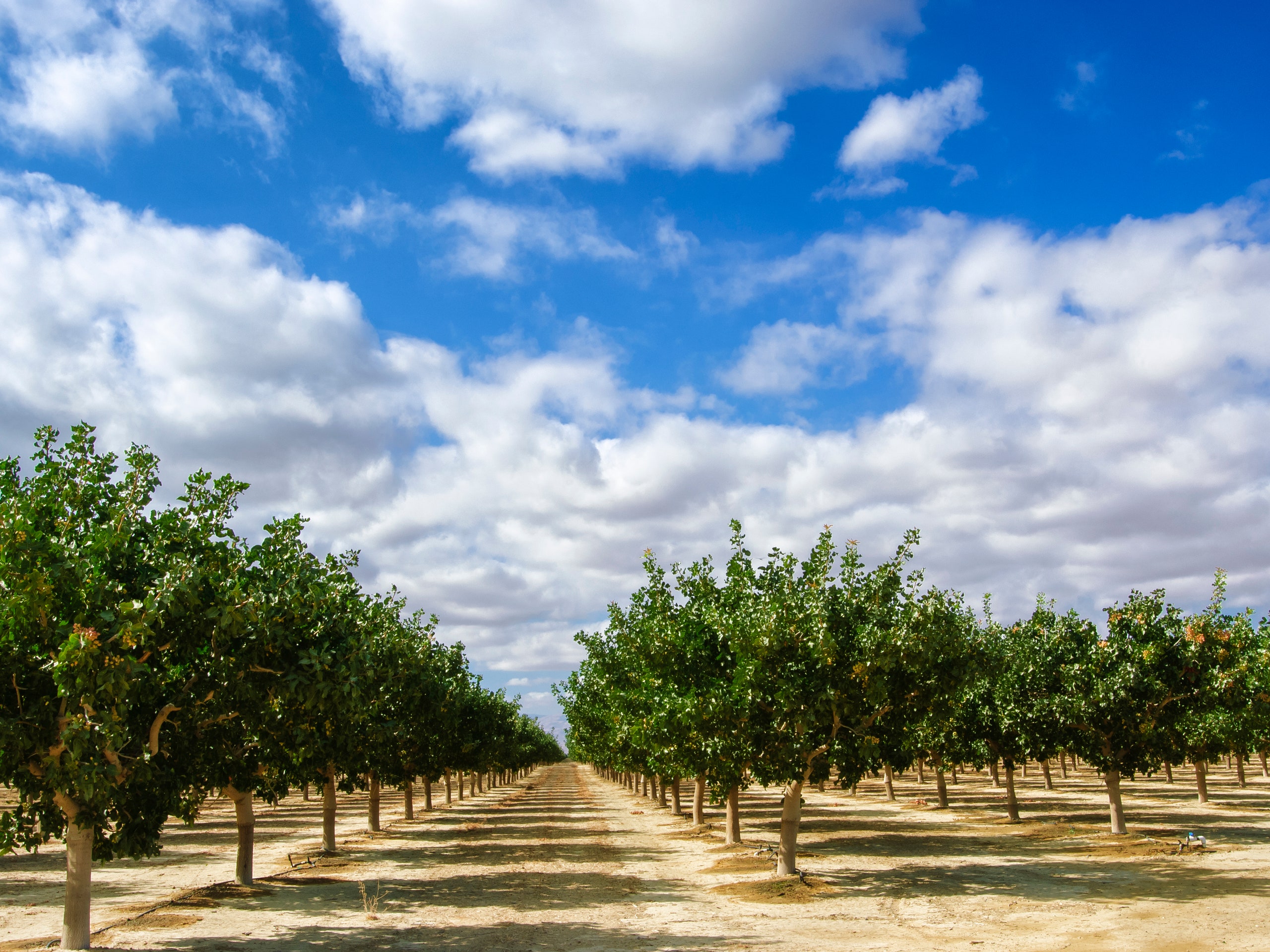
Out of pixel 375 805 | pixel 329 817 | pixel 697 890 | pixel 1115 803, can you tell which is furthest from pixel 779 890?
pixel 375 805

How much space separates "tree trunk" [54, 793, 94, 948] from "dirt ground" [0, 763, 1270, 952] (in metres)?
1.20

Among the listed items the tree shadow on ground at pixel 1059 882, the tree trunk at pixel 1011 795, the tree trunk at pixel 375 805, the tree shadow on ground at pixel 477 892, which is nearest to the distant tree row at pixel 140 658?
the tree shadow on ground at pixel 477 892

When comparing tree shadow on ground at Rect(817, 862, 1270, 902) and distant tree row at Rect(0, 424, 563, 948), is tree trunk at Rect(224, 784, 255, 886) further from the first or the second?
tree shadow on ground at Rect(817, 862, 1270, 902)

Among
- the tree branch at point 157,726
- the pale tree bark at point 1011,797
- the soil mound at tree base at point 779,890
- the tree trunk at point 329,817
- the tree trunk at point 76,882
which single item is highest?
the tree branch at point 157,726

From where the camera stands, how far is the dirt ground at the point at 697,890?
16578mm

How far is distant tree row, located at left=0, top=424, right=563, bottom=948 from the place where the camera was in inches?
537

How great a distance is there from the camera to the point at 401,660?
30953 millimetres

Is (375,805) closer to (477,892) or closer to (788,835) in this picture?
(477,892)

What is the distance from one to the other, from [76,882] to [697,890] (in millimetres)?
14537

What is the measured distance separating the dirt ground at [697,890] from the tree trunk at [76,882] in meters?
1.20

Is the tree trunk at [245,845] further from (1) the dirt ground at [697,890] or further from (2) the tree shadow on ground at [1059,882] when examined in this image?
(2) the tree shadow on ground at [1059,882]

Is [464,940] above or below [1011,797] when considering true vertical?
above

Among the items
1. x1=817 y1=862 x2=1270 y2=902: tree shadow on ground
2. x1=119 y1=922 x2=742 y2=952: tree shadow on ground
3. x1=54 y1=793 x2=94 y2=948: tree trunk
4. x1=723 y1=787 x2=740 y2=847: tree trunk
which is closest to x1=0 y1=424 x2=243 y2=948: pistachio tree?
x1=54 y1=793 x2=94 y2=948: tree trunk

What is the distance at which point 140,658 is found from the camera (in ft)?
49.9
